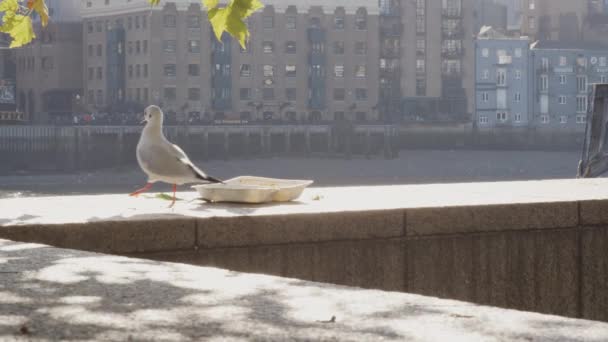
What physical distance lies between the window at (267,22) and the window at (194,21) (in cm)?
505

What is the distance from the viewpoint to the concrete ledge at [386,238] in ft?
16.6

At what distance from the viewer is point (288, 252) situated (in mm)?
5219

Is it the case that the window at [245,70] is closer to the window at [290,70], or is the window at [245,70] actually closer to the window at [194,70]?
the window at [290,70]

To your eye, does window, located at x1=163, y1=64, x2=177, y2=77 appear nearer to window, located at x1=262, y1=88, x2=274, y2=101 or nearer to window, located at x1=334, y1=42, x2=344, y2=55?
window, located at x1=262, y1=88, x2=274, y2=101

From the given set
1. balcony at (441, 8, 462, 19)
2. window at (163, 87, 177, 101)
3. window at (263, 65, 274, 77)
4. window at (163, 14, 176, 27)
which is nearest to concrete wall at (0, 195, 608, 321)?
window at (163, 87, 177, 101)

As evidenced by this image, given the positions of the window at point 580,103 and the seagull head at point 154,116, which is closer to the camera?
the seagull head at point 154,116

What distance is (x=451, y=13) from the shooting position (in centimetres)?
9456

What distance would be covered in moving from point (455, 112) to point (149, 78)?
25495mm

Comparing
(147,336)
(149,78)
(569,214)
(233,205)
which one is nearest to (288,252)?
(233,205)

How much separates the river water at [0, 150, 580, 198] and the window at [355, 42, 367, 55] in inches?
325

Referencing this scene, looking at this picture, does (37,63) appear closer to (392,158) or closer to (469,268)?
(392,158)

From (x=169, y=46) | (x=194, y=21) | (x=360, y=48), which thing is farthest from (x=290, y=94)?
(x=169, y=46)

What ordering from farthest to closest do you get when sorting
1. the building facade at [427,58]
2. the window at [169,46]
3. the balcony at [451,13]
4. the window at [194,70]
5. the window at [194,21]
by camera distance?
1. the balcony at [451,13]
2. the building facade at [427,58]
3. the window at [194,21]
4. the window at [194,70]
5. the window at [169,46]

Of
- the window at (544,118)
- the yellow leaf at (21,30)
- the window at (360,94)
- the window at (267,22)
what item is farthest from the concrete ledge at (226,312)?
the window at (544,118)
